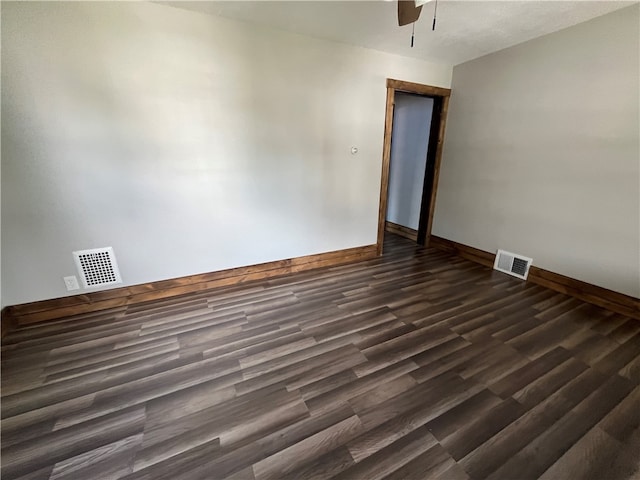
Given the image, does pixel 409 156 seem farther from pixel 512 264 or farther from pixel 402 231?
pixel 512 264

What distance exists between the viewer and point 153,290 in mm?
2500

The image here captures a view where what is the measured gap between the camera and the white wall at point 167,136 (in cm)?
189

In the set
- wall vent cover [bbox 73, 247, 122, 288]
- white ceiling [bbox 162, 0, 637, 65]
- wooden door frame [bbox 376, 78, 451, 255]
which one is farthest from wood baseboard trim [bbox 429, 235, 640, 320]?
wall vent cover [bbox 73, 247, 122, 288]

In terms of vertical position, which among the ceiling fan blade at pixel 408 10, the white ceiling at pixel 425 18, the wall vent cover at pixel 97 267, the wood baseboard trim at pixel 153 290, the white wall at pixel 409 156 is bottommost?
the wood baseboard trim at pixel 153 290

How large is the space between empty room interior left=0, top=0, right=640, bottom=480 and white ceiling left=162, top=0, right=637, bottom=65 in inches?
1.1

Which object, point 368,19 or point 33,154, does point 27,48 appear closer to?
point 33,154

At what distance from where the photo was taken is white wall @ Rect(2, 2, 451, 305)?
1.89 metres

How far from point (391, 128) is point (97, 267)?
333cm

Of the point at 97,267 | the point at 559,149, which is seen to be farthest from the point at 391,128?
the point at 97,267

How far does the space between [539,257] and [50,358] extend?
14.3 ft

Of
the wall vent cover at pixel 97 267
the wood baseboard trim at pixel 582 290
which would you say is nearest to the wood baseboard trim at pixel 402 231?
the wood baseboard trim at pixel 582 290

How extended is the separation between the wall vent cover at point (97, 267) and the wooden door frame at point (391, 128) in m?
2.91

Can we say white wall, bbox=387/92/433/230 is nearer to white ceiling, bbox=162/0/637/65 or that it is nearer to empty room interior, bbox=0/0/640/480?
empty room interior, bbox=0/0/640/480

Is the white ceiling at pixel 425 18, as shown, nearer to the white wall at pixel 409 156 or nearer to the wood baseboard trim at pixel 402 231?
the white wall at pixel 409 156
